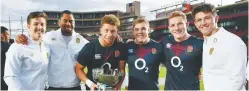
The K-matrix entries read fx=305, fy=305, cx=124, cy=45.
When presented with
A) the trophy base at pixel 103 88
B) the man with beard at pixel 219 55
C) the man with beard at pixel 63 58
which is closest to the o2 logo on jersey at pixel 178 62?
the man with beard at pixel 219 55

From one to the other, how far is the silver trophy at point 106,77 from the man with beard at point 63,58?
0.72 metres

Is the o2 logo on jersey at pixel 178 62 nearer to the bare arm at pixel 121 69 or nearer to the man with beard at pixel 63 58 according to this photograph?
the bare arm at pixel 121 69

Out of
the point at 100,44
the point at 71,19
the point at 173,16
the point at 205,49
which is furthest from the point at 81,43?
the point at 205,49

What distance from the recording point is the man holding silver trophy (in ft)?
13.7

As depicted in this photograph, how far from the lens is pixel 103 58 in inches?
173

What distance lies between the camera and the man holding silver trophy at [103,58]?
4.17 metres

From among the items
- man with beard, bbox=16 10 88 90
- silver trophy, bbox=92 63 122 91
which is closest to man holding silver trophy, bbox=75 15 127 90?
silver trophy, bbox=92 63 122 91

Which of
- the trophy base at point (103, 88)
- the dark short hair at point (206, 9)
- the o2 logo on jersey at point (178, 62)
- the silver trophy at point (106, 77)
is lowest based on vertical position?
the trophy base at point (103, 88)

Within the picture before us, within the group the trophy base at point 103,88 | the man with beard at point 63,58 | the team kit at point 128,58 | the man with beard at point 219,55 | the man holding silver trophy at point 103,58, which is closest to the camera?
the man with beard at point 219,55

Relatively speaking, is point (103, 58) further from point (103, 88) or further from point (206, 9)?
point (206, 9)

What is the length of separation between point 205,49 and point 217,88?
0.54 meters

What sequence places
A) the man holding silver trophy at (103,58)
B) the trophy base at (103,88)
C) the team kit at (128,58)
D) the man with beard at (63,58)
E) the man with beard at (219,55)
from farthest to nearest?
the man with beard at (63,58), the man holding silver trophy at (103,58), the trophy base at (103,88), the team kit at (128,58), the man with beard at (219,55)

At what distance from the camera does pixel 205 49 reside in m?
4.06

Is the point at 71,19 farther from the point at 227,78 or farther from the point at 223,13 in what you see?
the point at 223,13
